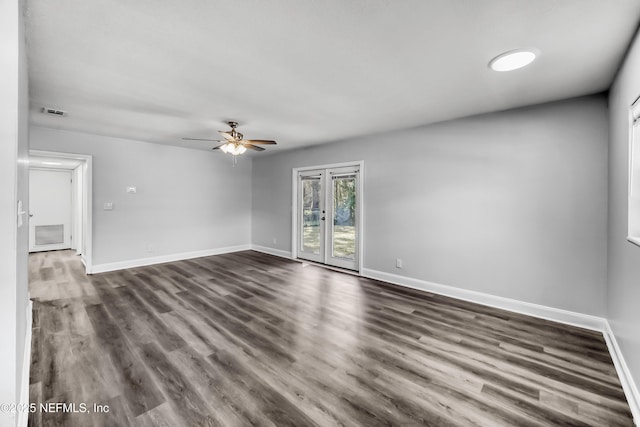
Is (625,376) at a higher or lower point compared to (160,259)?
lower

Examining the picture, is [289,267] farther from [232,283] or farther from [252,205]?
[252,205]

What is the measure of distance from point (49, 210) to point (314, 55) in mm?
8494

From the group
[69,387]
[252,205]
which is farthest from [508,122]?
[252,205]

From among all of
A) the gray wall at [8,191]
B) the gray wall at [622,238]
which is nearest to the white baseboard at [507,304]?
the gray wall at [622,238]

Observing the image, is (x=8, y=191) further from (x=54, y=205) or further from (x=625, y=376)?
(x=54, y=205)

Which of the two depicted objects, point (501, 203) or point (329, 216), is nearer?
point (501, 203)

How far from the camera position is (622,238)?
2242mm

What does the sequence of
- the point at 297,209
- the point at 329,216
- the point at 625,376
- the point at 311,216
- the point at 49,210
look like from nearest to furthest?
the point at 625,376
the point at 329,216
the point at 311,216
the point at 297,209
the point at 49,210

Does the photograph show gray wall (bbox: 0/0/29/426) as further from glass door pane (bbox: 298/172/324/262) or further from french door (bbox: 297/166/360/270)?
glass door pane (bbox: 298/172/324/262)

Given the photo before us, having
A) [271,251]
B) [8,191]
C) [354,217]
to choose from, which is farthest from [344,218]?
[8,191]

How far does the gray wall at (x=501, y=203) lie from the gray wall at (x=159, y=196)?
144 inches

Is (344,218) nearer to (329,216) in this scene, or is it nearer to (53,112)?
(329,216)

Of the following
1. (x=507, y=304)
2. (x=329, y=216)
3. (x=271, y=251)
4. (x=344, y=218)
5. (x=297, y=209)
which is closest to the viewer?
(x=507, y=304)

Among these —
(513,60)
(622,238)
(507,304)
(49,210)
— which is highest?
(513,60)
